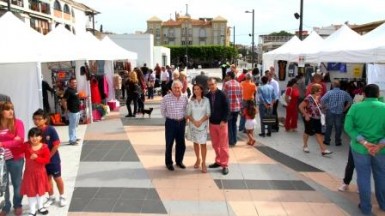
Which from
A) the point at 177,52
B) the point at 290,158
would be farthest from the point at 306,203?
the point at 177,52

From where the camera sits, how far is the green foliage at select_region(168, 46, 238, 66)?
83562 mm

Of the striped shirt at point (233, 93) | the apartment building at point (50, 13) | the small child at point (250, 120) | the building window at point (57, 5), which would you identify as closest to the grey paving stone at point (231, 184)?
the striped shirt at point (233, 93)

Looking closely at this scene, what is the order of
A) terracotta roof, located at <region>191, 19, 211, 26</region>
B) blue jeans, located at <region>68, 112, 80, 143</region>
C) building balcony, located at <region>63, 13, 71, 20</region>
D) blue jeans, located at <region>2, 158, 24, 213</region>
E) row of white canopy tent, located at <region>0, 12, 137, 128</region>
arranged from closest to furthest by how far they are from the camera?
blue jeans, located at <region>2, 158, 24, 213</region> → row of white canopy tent, located at <region>0, 12, 137, 128</region> → blue jeans, located at <region>68, 112, 80, 143</region> → building balcony, located at <region>63, 13, 71, 20</region> → terracotta roof, located at <region>191, 19, 211, 26</region>

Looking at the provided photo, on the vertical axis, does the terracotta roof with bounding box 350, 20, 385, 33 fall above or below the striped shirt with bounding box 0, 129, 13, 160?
above

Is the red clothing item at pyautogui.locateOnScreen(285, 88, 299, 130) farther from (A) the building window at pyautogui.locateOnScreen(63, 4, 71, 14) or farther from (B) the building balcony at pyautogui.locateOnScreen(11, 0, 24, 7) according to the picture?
(A) the building window at pyautogui.locateOnScreen(63, 4, 71, 14)

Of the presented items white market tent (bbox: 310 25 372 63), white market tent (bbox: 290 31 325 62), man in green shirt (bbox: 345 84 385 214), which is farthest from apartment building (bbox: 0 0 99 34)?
man in green shirt (bbox: 345 84 385 214)

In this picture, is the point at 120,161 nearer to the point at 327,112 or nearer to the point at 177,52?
the point at 327,112

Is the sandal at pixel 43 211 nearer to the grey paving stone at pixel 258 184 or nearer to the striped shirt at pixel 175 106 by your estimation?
the striped shirt at pixel 175 106

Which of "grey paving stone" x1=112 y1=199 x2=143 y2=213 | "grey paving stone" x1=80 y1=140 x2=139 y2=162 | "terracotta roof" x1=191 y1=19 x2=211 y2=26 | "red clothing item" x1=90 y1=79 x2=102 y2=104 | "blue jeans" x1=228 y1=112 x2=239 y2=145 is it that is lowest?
"grey paving stone" x1=112 y1=199 x2=143 y2=213

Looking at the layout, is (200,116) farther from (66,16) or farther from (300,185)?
(66,16)

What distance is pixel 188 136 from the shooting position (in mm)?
7301

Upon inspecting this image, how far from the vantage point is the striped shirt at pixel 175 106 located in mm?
7133

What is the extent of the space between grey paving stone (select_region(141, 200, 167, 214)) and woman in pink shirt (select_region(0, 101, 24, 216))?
5.36 feet

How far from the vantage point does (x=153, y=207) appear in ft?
18.5
